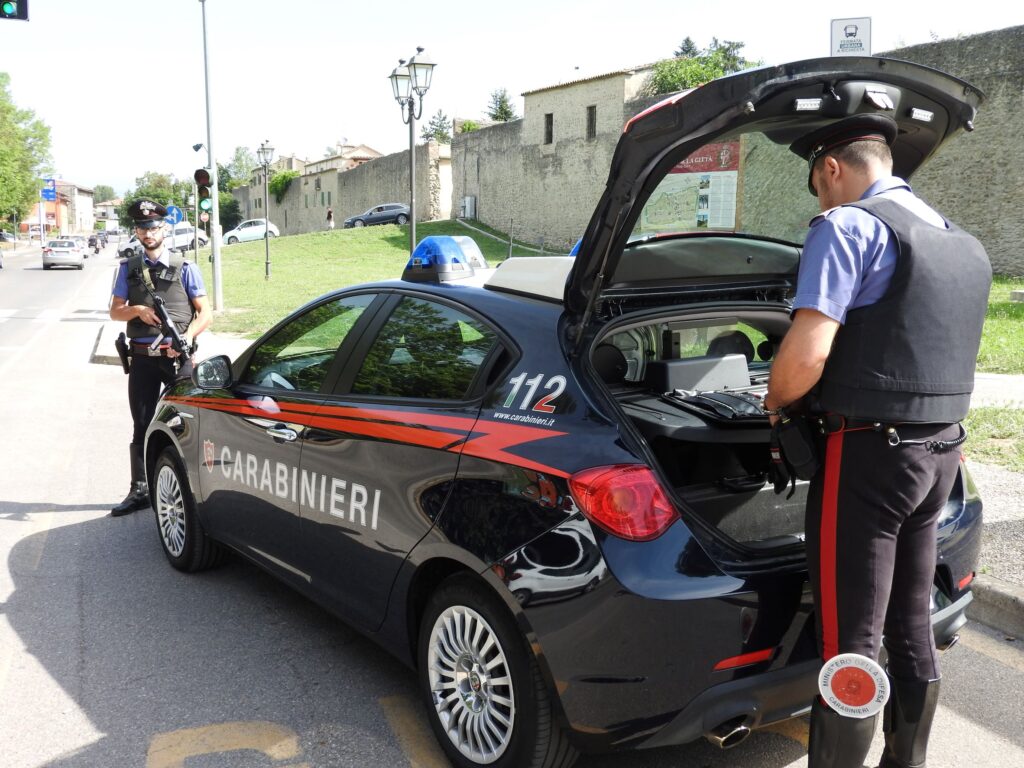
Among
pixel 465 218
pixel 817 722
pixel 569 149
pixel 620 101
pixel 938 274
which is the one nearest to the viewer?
pixel 938 274

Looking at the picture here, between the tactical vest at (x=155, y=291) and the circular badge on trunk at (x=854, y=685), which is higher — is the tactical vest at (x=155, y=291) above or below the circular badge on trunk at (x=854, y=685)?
above

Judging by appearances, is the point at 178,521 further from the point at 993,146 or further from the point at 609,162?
the point at 993,146

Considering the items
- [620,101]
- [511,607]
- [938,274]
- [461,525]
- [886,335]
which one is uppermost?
[620,101]

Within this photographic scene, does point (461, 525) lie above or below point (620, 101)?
below

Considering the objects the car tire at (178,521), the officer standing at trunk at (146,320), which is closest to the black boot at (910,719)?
the car tire at (178,521)

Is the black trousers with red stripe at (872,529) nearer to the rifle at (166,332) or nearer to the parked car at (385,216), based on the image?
the rifle at (166,332)

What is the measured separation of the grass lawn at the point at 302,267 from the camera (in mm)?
19500

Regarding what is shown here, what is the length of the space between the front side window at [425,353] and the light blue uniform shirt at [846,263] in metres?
1.07

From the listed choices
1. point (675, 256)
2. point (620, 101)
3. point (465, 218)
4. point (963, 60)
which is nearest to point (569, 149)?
point (620, 101)

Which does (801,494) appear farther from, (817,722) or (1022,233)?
(1022,233)

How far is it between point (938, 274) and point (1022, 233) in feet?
72.6

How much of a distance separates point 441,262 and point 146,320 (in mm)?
2919

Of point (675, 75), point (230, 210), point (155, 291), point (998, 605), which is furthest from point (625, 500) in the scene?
point (230, 210)

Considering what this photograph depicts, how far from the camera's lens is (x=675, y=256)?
3.10m
